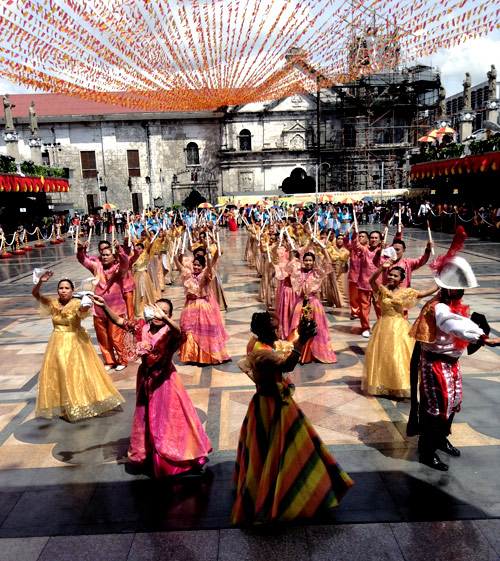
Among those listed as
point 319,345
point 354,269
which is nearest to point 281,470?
point 319,345

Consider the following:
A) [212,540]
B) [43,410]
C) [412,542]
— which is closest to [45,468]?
[43,410]

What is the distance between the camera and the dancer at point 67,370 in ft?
17.4

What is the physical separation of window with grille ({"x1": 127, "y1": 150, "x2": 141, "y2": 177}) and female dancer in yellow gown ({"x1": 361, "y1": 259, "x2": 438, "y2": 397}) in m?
40.7

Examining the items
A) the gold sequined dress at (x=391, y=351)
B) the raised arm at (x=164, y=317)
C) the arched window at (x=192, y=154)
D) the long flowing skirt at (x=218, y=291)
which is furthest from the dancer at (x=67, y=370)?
the arched window at (x=192, y=154)

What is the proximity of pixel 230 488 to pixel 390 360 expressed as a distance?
247cm

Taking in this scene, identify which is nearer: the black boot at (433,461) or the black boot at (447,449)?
the black boot at (433,461)

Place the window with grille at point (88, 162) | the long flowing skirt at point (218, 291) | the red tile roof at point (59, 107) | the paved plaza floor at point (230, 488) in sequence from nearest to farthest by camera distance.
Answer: the paved plaza floor at point (230, 488) < the long flowing skirt at point (218, 291) < the red tile roof at point (59, 107) < the window with grille at point (88, 162)

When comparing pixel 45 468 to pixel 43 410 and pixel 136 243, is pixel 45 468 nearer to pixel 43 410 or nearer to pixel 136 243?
pixel 43 410

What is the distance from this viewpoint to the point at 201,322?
7043 millimetres

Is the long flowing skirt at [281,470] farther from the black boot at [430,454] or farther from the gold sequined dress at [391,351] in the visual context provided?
the gold sequined dress at [391,351]

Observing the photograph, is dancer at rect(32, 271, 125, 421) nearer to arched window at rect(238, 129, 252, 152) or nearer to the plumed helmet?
the plumed helmet

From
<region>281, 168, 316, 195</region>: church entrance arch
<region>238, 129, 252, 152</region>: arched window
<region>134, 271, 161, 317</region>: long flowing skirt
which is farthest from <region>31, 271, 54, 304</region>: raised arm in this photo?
<region>238, 129, 252, 152</region>: arched window

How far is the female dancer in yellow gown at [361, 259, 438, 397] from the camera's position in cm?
555

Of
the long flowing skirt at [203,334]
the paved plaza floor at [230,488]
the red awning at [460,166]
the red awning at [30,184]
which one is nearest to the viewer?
the paved plaza floor at [230,488]
